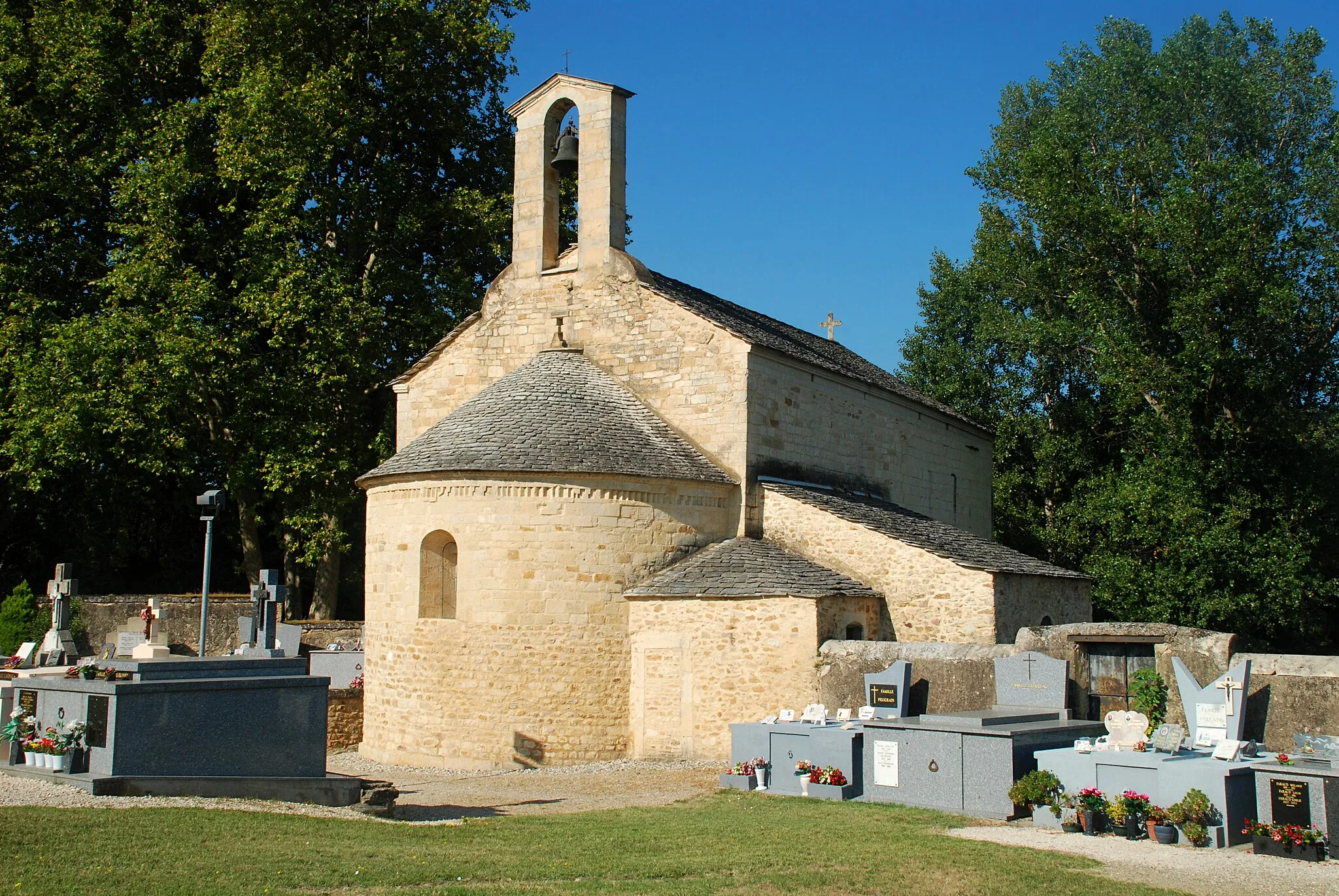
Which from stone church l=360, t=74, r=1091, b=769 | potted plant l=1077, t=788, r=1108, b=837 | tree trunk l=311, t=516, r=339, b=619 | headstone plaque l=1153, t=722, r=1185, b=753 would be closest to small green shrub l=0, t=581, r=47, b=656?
tree trunk l=311, t=516, r=339, b=619

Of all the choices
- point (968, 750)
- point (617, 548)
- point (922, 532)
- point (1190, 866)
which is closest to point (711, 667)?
point (617, 548)

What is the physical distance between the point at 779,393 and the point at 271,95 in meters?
13.8

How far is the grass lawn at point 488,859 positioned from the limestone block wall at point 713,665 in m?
5.43

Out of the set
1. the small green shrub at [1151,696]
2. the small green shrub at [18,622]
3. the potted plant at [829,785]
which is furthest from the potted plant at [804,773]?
the small green shrub at [18,622]

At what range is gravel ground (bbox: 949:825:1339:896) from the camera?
9.73 m

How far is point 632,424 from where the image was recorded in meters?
20.6

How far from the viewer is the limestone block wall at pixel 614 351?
2088 centimetres

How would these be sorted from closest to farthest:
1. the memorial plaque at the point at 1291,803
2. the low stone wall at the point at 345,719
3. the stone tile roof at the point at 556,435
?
the memorial plaque at the point at 1291,803 → the stone tile roof at the point at 556,435 → the low stone wall at the point at 345,719

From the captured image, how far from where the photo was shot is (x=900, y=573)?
63.7 feet

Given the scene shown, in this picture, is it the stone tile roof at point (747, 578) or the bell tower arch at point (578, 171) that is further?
the bell tower arch at point (578, 171)

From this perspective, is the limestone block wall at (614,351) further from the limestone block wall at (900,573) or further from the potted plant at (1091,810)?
the potted plant at (1091,810)

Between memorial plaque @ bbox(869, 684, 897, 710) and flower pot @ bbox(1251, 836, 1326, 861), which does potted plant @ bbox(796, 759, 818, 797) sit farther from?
flower pot @ bbox(1251, 836, 1326, 861)

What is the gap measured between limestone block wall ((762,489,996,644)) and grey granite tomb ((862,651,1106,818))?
359cm

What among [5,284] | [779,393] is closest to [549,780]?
[779,393]
